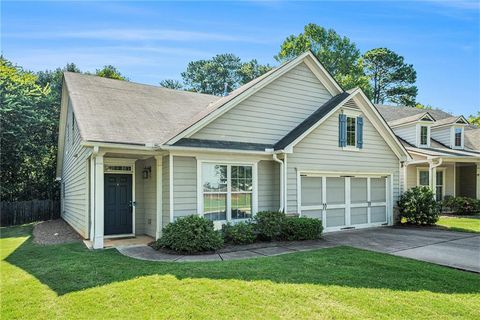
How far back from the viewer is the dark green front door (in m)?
11.0

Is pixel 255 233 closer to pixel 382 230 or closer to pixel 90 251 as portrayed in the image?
pixel 90 251

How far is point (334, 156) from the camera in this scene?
1190 cm

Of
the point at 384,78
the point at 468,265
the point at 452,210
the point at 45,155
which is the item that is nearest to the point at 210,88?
the point at 384,78

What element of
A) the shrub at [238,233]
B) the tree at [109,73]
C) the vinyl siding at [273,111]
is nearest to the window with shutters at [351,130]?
the vinyl siding at [273,111]

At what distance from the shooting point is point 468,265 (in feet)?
22.4

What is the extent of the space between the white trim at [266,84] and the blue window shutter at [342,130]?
1591 mm

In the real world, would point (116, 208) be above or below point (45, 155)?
below

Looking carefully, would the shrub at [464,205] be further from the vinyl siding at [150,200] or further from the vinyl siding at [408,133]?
the vinyl siding at [150,200]

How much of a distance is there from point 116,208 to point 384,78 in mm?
38937

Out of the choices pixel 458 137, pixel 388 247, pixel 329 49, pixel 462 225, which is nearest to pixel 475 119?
pixel 329 49

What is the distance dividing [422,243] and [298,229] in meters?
3.52

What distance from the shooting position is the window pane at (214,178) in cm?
978

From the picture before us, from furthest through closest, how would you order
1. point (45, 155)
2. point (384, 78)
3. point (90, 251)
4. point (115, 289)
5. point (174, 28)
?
1. point (384, 78)
2. point (45, 155)
3. point (174, 28)
4. point (90, 251)
5. point (115, 289)

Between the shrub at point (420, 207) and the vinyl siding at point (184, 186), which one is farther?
the shrub at point (420, 207)
